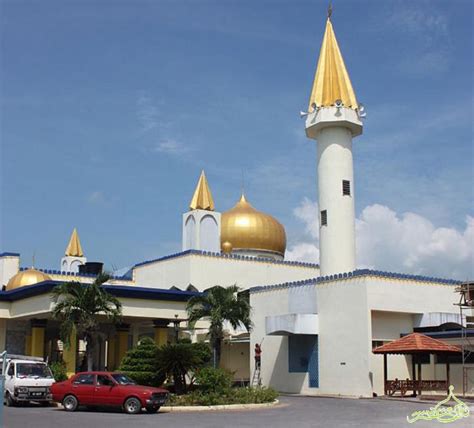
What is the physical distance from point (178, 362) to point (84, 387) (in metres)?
5.27

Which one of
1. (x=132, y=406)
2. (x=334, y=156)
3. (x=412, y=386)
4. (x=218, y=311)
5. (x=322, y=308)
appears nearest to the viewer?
(x=132, y=406)

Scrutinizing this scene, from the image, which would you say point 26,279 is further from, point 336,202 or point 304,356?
point 336,202

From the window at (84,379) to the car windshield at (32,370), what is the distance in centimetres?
291

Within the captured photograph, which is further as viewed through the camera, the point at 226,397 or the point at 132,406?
the point at 226,397

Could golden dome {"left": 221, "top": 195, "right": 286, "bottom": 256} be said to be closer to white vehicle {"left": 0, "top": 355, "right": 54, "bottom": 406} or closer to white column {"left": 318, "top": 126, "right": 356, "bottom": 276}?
white column {"left": 318, "top": 126, "right": 356, "bottom": 276}

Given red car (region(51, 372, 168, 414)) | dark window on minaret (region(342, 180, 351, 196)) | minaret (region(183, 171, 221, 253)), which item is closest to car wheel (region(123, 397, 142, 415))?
red car (region(51, 372, 168, 414))

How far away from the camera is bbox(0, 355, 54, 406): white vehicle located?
25128 mm

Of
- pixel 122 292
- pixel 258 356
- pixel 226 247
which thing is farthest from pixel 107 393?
pixel 226 247

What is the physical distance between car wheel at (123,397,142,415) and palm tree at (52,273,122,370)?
865 cm

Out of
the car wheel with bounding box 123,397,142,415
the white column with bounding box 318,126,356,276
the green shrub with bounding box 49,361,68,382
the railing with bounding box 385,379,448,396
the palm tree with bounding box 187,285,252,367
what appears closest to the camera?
the car wheel with bounding box 123,397,142,415

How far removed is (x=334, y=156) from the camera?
3803 cm

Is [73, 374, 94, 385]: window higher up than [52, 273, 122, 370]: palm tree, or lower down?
lower down

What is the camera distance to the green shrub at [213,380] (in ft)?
86.4

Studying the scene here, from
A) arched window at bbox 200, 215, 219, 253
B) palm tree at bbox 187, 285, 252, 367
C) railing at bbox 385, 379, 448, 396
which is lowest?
railing at bbox 385, 379, 448, 396
